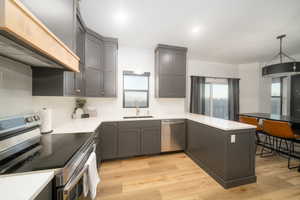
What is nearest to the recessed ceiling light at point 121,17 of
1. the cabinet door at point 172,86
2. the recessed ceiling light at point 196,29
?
the recessed ceiling light at point 196,29

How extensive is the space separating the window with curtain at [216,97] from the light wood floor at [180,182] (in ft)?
6.14

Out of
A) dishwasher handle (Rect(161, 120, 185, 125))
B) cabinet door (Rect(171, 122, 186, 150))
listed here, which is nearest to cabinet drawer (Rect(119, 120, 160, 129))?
dishwasher handle (Rect(161, 120, 185, 125))

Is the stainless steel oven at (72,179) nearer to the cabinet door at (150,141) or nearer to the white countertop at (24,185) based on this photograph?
the white countertop at (24,185)

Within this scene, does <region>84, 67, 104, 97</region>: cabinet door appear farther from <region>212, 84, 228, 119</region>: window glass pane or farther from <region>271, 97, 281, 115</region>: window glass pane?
<region>271, 97, 281, 115</region>: window glass pane

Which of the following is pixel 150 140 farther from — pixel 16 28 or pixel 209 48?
pixel 209 48

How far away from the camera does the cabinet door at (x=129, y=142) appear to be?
8.00 ft

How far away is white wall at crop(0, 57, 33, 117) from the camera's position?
110 cm

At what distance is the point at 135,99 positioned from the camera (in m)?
3.14

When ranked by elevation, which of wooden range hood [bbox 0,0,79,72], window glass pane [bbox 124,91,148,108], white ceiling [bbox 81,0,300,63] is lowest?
window glass pane [bbox 124,91,148,108]

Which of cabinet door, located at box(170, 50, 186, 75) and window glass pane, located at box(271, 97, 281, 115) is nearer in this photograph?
cabinet door, located at box(170, 50, 186, 75)

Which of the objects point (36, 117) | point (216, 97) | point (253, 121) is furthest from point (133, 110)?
point (216, 97)

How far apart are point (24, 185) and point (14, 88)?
3.65 ft

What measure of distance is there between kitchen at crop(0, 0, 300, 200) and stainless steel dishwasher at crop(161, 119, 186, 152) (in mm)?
23

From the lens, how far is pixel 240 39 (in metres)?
2.65
